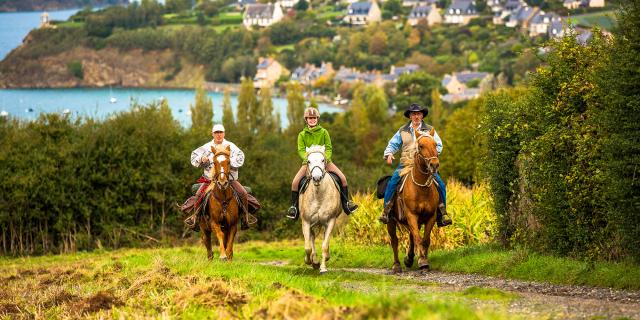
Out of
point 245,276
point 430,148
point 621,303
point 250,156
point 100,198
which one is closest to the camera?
point 621,303

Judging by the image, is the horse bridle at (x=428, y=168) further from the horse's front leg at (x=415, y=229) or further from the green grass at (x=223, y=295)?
the green grass at (x=223, y=295)

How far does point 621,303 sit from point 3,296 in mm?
9551

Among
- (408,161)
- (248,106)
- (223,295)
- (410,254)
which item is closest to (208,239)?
(410,254)

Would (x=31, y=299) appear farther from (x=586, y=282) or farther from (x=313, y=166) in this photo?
(x=586, y=282)

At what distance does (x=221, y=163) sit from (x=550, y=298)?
8.00 metres

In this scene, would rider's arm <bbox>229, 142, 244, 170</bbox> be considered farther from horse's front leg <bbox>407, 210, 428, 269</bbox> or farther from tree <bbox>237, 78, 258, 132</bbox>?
tree <bbox>237, 78, 258, 132</bbox>

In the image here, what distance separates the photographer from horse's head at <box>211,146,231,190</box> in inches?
810

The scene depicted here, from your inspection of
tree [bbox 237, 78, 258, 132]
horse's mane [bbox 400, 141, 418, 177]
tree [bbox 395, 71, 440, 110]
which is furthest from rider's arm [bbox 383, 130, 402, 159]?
tree [bbox 395, 71, 440, 110]

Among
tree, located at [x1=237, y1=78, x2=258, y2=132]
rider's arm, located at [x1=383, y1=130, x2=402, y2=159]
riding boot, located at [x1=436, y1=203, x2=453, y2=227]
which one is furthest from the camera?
tree, located at [x1=237, y1=78, x2=258, y2=132]

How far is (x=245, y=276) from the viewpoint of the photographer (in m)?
16.4

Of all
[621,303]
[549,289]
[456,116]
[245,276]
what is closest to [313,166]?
[245,276]

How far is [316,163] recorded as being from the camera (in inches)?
752

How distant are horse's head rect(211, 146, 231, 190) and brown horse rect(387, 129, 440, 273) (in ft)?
10.8

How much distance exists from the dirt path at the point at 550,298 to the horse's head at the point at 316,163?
236 cm
